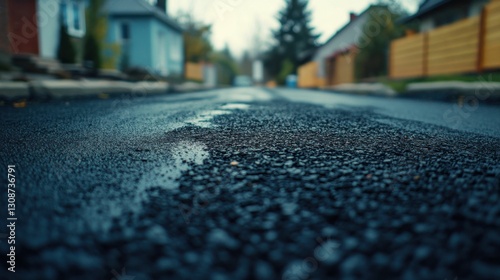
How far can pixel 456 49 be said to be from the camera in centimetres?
830

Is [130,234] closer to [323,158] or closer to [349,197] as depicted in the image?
[349,197]

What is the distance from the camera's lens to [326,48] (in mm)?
29484

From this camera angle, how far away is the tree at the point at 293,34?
125 ft

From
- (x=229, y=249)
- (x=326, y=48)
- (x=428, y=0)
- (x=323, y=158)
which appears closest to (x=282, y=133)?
(x=323, y=158)

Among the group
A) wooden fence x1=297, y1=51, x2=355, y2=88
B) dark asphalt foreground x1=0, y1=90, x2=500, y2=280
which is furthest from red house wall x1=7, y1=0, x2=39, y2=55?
wooden fence x1=297, y1=51, x2=355, y2=88

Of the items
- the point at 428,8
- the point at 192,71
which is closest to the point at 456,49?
the point at 428,8

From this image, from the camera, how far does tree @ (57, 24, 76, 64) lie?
32.7 ft

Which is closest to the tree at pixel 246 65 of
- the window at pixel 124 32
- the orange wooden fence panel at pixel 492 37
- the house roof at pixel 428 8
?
the window at pixel 124 32

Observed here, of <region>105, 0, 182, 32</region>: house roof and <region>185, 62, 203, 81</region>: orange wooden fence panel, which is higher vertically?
<region>105, 0, 182, 32</region>: house roof

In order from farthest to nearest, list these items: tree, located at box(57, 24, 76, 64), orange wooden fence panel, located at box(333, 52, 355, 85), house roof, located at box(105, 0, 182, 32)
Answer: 1. house roof, located at box(105, 0, 182, 32)
2. orange wooden fence panel, located at box(333, 52, 355, 85)
3. tree, located at box(57, 24, 76, 64)

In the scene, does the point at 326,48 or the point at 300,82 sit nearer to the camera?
the point at 326,48

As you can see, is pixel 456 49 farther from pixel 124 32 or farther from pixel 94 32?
pixel 124 32

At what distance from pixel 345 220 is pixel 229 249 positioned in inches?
13.9

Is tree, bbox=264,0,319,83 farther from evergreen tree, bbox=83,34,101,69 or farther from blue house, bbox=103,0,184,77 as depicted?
evergreen tree, bbox=83,34,101,69
